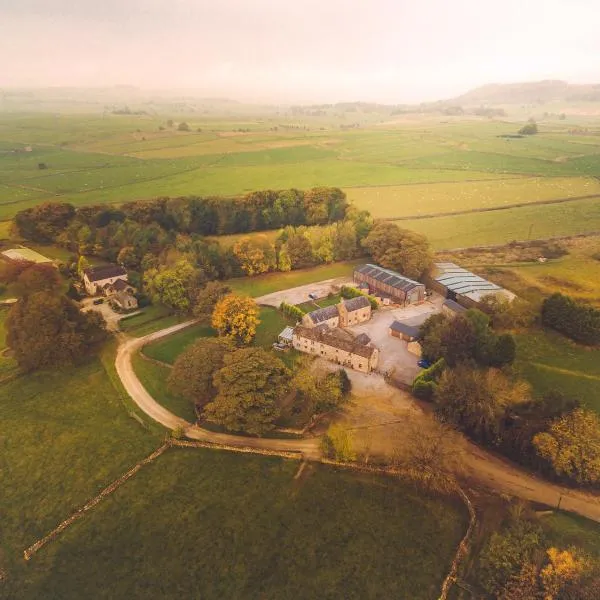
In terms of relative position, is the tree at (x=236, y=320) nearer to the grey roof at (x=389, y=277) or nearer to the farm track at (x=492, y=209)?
the grey roof at (x=389, y=277)

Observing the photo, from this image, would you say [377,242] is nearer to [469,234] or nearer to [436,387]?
[469,234]

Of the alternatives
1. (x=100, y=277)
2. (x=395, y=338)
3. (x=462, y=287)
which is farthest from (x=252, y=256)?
(x=462, y=287)

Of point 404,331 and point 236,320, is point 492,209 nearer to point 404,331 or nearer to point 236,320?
point 404,331

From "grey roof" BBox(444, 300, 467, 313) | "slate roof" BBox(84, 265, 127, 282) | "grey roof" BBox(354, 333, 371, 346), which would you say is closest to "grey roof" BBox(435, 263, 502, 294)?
"grey roof" BBox(444, 300, 467, 313)

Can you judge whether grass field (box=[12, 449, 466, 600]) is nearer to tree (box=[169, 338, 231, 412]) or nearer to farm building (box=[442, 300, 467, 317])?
tree (box=[169, 338, 231, 412])

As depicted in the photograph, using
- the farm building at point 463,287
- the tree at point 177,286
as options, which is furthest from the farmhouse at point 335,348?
the farm building at point 463,287

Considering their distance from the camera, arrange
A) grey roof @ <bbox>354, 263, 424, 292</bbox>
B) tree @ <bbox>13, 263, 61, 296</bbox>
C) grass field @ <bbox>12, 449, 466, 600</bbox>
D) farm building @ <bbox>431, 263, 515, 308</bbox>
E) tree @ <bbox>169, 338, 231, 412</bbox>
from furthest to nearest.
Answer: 1. grey roof @ <bbox>354, 263, 424, 292</bbox>
2. farm building @ <bbox>431, 263, 515, 308</bbox>
3. tree @ <bbox>13, 263, 61, 296</bbox>
4. tree @ <bbox>169, 338, 231, 412</bbox>
5. grass field @ <bbox>12, 449, 466, 600</bbox>
